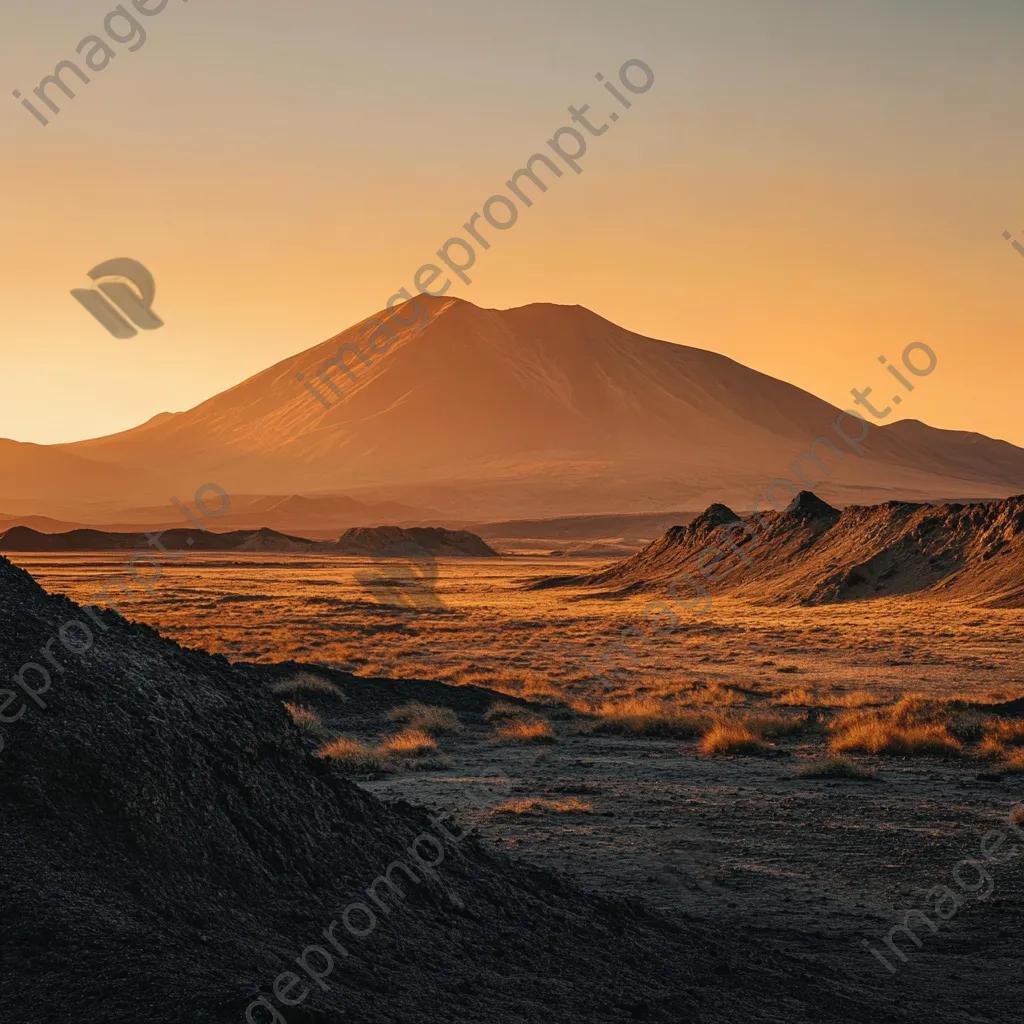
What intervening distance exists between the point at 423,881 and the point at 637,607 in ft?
139

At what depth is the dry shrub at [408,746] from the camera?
15.4 metres

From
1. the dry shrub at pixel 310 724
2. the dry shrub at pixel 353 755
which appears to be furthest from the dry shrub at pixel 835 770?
the dry shrub at pixel 310 724

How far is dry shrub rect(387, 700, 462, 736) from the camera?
1750 centimetres

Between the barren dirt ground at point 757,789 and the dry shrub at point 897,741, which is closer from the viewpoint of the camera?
the barren dirt ground at point 757,789

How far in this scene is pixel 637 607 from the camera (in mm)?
48969

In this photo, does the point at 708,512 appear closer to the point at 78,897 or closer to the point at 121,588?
the point at 121,588

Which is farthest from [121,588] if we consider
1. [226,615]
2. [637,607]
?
[637,607]

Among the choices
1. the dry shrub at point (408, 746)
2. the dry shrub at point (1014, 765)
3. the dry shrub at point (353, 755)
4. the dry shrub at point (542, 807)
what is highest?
the dry shrub at point (1014, 765)

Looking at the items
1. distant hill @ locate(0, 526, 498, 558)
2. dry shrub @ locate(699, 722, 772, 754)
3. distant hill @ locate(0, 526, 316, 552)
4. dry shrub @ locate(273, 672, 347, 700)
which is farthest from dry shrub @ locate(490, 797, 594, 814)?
distant hill @ locate(0, 526, 316, 552)

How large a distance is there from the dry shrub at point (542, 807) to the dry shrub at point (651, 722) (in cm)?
555

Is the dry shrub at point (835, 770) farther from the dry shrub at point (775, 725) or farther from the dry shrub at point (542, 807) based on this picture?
the dry shrub at point (542, 807)

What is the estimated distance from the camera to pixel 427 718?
1784 cm

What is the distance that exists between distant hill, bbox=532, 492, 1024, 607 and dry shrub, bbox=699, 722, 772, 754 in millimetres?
26411

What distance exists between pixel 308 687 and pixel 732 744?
7.76m
